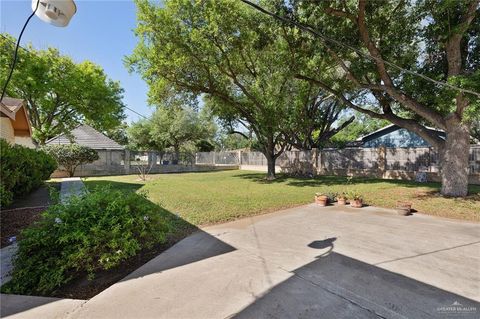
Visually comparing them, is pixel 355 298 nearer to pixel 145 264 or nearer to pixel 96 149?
pixel 145 264

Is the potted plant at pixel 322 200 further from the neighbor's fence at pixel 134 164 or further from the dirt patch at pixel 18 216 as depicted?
the neighbor's fence at pixel 134 164

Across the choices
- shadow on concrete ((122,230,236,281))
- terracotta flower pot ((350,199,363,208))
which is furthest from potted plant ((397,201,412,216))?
shadow on concrete ((122,230,236,281))

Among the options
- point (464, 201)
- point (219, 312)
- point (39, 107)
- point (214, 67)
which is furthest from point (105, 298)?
point (39, 107)

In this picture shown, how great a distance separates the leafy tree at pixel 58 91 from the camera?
52.7 ft

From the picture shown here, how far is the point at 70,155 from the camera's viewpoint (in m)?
16.7

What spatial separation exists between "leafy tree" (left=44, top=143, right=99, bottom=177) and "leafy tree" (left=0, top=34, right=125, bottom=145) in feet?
13.7

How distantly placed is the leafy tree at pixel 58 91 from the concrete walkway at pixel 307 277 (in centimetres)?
1876

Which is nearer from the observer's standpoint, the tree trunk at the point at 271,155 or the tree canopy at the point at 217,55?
the tree canopy at the point at 217,55

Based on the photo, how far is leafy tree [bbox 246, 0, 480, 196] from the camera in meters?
7.46

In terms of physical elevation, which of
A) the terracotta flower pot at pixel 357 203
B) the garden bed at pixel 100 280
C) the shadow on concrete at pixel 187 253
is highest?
the terracotta flower pot at pixel 357 203

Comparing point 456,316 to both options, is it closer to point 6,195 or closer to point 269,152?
point 6,195

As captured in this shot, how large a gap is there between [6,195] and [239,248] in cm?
500

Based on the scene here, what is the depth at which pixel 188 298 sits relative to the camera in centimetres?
265

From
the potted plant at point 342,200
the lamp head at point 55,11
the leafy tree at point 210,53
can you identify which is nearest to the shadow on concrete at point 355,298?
the lamp head at point 55,11
